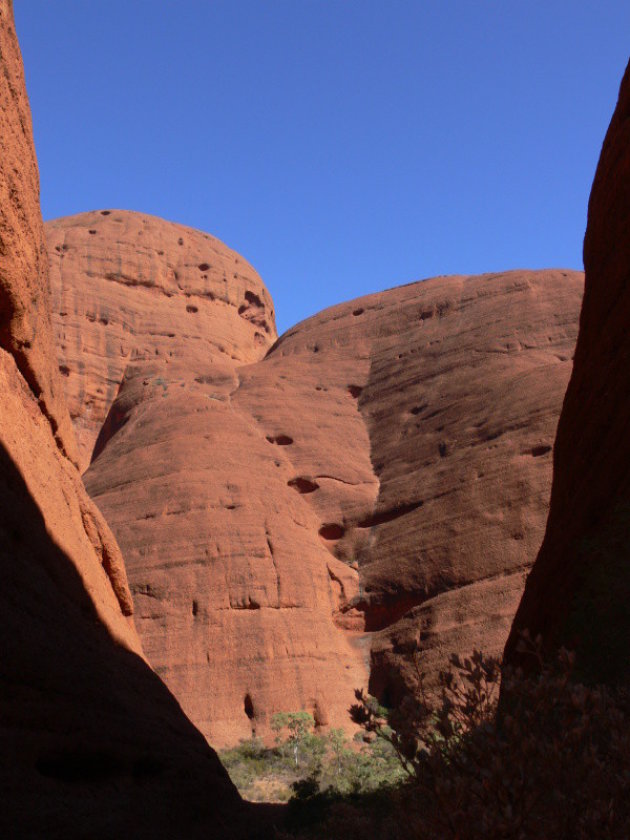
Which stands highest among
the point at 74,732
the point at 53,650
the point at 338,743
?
the point at 53,650

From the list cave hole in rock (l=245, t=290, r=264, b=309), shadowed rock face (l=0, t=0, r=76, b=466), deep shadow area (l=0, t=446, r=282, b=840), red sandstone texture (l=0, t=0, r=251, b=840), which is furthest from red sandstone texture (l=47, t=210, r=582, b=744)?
shadowed rock face (l=0, t=0, r=76, b=466)

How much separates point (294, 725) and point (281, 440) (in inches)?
556

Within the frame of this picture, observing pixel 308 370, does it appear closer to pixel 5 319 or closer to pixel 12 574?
pixel 5 319

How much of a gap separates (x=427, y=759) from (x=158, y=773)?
15.3ft

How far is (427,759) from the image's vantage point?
478 cm

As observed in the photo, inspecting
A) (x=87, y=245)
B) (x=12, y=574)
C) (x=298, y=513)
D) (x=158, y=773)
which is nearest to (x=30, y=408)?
(x=12, y=574)

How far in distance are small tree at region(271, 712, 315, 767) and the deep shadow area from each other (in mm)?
13104

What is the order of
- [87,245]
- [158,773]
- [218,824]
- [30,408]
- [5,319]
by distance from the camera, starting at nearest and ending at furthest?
1. [158,773]
2. [218,824]
3. [5,319]
4. [30,408]
5. [87,245]

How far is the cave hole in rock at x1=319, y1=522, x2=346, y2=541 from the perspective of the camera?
31.9 metres

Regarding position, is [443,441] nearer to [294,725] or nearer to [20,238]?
[294,725]

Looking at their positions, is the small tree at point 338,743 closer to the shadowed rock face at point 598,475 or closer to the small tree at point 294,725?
the small tree at point 294,725

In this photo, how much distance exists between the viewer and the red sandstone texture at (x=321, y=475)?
25.6 meters

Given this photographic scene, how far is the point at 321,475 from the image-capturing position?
33656 mm

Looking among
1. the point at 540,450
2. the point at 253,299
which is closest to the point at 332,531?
the point at 540,450
